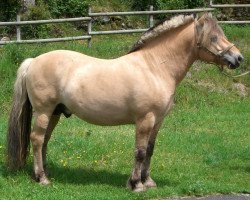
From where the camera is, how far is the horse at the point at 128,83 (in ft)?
25.4

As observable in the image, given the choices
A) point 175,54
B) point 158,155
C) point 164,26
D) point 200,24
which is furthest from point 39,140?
point 200,24

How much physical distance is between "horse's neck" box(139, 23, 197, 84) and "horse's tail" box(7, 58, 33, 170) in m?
1.75

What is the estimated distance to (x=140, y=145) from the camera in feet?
25.8

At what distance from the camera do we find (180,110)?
15328 mm

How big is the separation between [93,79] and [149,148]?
1.28 m

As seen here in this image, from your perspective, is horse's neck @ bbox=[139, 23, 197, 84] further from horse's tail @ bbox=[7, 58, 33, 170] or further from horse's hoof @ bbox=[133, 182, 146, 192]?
horse's tail @ bbox=[7, 58, 33, 170]

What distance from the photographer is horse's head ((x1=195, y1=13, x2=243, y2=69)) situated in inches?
307

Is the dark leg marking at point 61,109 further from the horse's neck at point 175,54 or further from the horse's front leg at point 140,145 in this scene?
the horse's neck at point 175,54

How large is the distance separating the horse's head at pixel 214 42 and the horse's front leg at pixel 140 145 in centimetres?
118

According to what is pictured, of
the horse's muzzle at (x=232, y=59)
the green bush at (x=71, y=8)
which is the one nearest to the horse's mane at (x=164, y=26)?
the horse's muzzle at (x=232, y=59)

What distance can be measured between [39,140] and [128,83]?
4.88ft

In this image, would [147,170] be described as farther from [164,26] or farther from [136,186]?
[164,26]

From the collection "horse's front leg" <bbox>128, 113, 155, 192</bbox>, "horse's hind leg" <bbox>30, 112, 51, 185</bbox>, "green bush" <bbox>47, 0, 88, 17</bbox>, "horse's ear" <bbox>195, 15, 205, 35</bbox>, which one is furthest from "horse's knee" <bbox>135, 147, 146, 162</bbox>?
"green bush" <bbox>47, 0, 88, 17</bbox>

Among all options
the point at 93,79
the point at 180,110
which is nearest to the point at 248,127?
the point at 180,110
